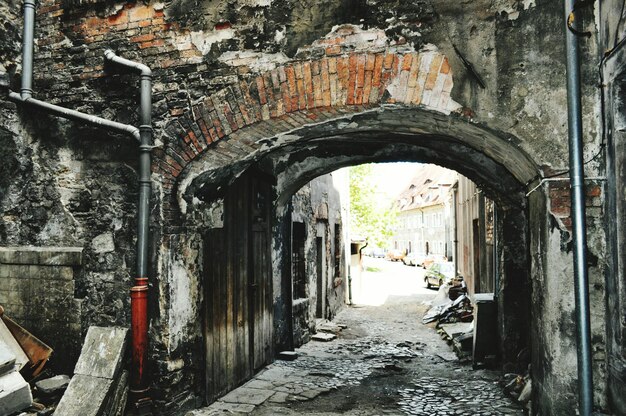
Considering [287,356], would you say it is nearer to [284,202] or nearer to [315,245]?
[284,202]

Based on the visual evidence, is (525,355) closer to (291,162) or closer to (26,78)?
(291,162)

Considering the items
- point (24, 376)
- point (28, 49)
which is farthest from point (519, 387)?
point (28, 49)

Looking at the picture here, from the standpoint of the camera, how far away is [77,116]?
4.85m

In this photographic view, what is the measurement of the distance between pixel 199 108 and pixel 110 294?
2150mm

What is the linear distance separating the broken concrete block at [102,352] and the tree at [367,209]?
2483cm

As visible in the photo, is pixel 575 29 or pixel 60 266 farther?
pixel 60 266

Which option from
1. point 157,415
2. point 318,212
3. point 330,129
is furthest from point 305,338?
point 330,129

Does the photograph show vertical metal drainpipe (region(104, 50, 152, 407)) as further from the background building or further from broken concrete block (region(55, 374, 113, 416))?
the background building

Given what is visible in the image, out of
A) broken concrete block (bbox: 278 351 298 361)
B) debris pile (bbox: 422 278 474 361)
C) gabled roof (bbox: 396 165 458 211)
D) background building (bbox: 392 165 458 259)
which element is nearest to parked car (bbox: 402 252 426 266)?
background building (bbox: 392 165 458 259)

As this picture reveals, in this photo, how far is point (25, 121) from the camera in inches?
202

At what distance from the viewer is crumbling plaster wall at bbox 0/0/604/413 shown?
3.88 meters

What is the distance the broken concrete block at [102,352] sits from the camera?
4.43 meters

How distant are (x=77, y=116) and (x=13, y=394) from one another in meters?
2.67

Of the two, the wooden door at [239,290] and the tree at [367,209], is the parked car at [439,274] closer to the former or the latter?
the tree at [367,209]
